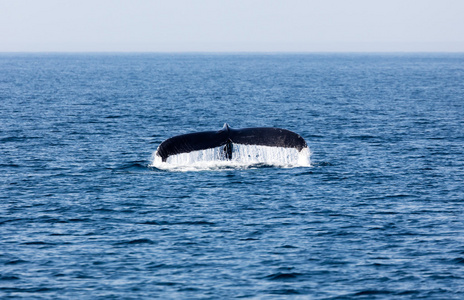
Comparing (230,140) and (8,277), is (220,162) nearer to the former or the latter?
(230,140)

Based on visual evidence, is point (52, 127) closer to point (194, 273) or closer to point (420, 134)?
point (420, 134)

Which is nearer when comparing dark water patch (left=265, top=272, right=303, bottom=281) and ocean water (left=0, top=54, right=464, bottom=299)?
ocean water (left=0, top=54, right=464, bottom=299)

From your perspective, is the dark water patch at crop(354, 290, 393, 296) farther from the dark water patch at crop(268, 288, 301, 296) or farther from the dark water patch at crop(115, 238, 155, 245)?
the dark water patch at crop(115, 238, 155, 245)

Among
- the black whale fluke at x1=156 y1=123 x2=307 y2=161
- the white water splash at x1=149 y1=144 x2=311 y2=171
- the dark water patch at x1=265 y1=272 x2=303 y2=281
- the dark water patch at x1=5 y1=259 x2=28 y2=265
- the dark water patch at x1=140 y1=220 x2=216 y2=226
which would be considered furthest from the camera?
the white water splash at x1=149 y1=144 x2=311 y2=171

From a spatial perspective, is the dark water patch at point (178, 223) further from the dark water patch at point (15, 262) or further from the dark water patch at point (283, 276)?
the dark water patch at point (283, 276)

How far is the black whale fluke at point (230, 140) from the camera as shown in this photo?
66.5 feet

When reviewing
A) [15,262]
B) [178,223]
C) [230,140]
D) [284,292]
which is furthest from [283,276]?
[230,140]

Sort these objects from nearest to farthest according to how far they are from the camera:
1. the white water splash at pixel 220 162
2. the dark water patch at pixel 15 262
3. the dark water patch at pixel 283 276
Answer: the dark water patch at pixel 283 276 < the dark water patch at pixel 15 262 < the white water splash at pixel 220 162

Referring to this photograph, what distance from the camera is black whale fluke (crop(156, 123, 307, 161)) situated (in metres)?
20.3

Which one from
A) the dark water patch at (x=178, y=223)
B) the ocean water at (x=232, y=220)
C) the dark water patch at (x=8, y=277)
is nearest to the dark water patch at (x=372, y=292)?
the ocean water at (x=232, y=220)

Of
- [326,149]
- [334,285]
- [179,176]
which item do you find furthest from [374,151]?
[334,285]

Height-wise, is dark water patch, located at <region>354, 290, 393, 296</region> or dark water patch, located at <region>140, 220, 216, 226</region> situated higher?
dark water patch, located at <region>140, 220, 216, 226</region>

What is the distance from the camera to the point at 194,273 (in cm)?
1530

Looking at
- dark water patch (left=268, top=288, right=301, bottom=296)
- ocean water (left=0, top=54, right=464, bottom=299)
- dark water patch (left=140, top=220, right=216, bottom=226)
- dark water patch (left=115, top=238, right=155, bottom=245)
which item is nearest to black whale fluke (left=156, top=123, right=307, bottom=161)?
ocean water (left=0, top=54, right=464, bottom=299)
